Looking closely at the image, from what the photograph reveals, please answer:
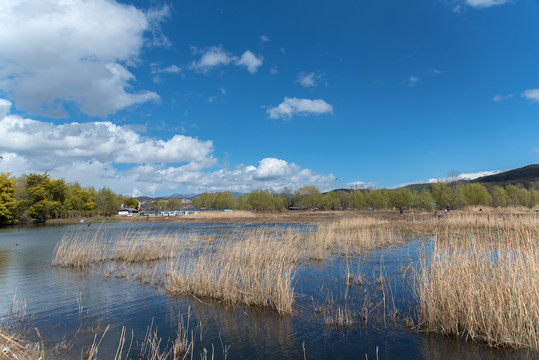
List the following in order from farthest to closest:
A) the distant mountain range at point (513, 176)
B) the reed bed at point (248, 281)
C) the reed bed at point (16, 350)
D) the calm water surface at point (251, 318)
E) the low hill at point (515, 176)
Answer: the low hill at point (515, 176)
the distant mountain range at point (513, 176)
the reed bed at point (248, 281)
the calm water surface at point (251, 318)
the reed bed at point (16, 350)

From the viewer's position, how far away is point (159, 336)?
7.12m

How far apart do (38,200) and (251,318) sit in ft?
242

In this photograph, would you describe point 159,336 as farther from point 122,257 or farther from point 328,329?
point 122,257

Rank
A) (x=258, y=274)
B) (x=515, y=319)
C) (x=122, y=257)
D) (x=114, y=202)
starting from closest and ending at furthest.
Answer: (x=515, y=319) < (x=258, y=274) < (x=122, y=257) < (x=114, y=202)

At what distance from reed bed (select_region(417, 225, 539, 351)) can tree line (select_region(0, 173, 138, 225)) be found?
6464 cm

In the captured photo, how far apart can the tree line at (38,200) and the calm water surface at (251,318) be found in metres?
52.0

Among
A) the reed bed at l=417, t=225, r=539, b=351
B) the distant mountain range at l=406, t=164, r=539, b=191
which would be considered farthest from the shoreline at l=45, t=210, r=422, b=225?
the distant mountain range at l=406, t=164, r=539, b=191

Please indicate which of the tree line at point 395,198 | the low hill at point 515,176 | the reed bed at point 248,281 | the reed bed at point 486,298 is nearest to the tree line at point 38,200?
the tree line at point 395,198

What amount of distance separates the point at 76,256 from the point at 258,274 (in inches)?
491

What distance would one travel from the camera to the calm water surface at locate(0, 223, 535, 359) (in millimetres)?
6168

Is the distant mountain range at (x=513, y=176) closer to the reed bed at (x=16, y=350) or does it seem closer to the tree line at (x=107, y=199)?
the tree line at (x=107, y=199)

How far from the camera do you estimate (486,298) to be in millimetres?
6184

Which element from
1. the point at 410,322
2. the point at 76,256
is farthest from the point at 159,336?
the point at 76,256

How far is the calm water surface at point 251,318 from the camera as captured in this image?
617 cm
